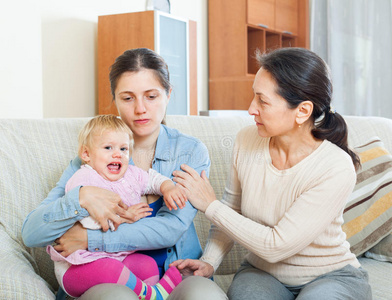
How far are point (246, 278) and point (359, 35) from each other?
4.09 metres

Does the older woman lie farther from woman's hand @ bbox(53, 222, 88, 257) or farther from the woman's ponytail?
woman's hand @ bbox(53, 222, 88, 257)

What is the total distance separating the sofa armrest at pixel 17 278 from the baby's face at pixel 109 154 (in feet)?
1.11

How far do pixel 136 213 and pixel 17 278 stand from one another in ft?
1.19

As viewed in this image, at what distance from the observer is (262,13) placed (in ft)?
16.5

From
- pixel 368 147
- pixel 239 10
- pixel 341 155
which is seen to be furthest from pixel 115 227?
pixel 239 10

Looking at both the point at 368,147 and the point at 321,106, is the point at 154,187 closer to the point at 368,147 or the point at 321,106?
Result: the point at 321,106

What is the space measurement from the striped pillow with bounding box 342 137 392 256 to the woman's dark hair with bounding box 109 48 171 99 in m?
0.90

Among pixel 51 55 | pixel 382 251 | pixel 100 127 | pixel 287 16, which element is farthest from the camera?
pixel 287 16

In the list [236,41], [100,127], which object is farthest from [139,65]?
[236,41]

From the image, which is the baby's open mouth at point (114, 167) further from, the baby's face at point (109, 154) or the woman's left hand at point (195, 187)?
the woman's left hand at point (195, 187)

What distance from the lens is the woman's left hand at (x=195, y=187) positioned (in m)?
1.53

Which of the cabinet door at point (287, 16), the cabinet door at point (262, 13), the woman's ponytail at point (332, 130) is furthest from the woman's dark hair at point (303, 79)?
the cabinet door at point (287, 16)

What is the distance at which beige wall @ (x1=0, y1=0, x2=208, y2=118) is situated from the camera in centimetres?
302

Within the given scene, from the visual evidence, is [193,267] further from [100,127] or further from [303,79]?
[303,79]
